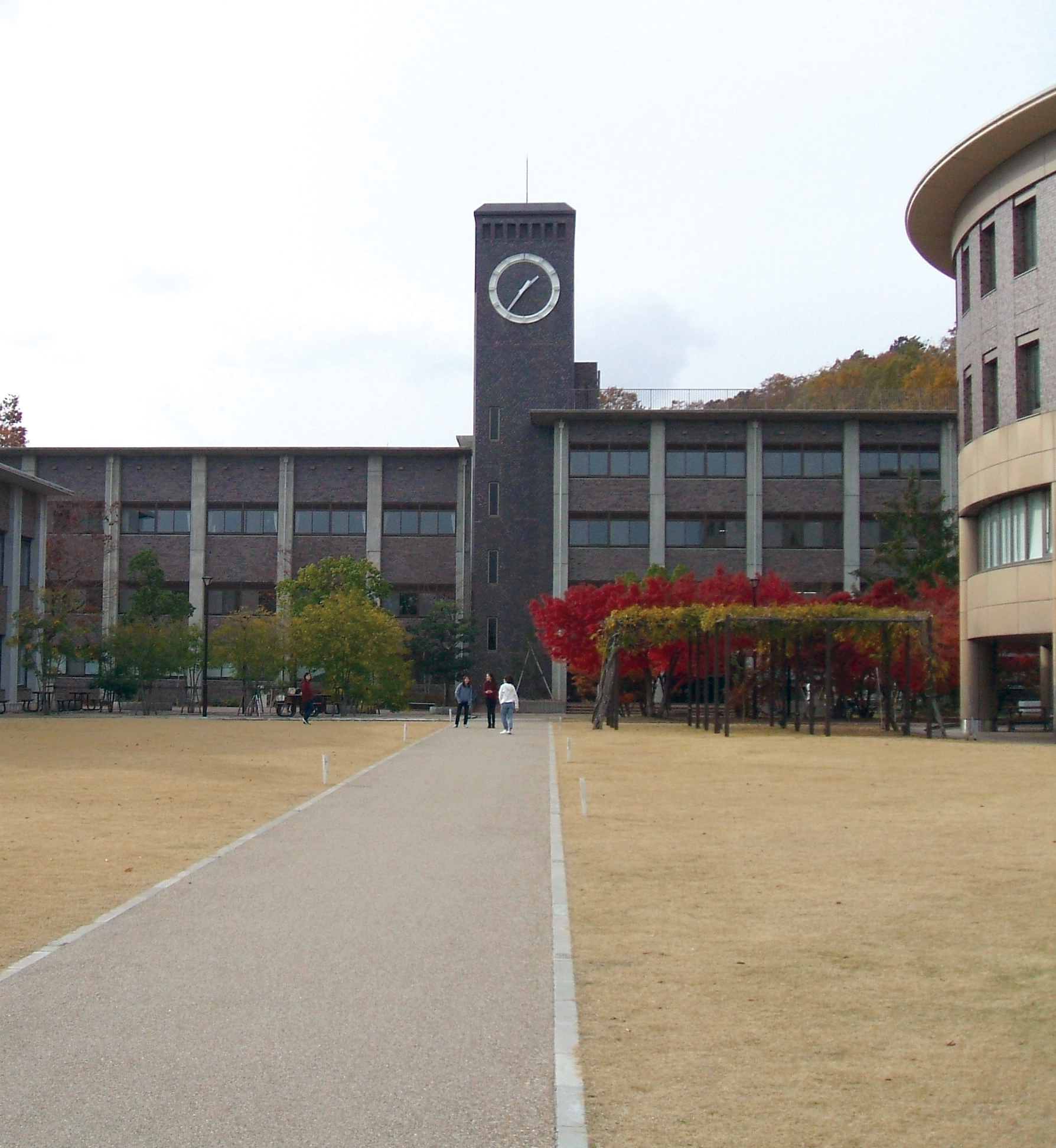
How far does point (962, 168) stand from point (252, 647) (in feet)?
110

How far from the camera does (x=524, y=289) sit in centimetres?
6769

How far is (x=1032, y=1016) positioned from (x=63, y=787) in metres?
15.9

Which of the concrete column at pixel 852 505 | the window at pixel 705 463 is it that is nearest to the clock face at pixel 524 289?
the window at pixel 705 463

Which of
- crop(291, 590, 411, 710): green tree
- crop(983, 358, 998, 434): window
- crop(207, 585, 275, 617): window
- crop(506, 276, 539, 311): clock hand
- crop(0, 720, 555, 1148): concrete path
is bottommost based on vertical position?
crop(0, 720, 555, 1148): concrete path

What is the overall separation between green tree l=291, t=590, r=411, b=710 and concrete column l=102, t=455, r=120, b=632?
794 inches

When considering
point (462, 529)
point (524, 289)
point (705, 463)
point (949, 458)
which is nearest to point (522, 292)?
point (524, 289)

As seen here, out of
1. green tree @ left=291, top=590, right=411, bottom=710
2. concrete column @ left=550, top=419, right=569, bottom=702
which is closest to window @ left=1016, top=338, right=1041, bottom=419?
green tree @ left=291, top=590, right=411, bottom=710

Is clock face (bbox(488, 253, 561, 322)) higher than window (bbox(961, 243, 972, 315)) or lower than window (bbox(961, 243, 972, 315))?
higher

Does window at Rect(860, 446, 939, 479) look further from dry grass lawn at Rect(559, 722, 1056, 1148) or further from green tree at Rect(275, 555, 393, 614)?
dry grass lawn at Rect(559, 722, 1056, 1148)

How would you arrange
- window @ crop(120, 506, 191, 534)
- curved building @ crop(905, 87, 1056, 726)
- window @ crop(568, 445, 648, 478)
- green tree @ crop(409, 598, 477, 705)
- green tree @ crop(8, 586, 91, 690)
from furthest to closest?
1. window @ crop(120, 506, 191, 534)
2. window @ crop(568, 445, 648, 478)
3. green tree @ crop(409, 598, 477, 705)
4. green tree @ crop(8, 586, 91, 690)
5. curved building @ crop(905, 87, 1056, 726)

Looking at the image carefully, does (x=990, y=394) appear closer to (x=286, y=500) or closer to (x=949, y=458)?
(x=949, y=458)

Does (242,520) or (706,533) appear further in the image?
(242,520)

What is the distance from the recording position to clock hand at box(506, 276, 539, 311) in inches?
2665

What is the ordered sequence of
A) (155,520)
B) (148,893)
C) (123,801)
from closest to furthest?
(148,893), (123,801), (155,520)
